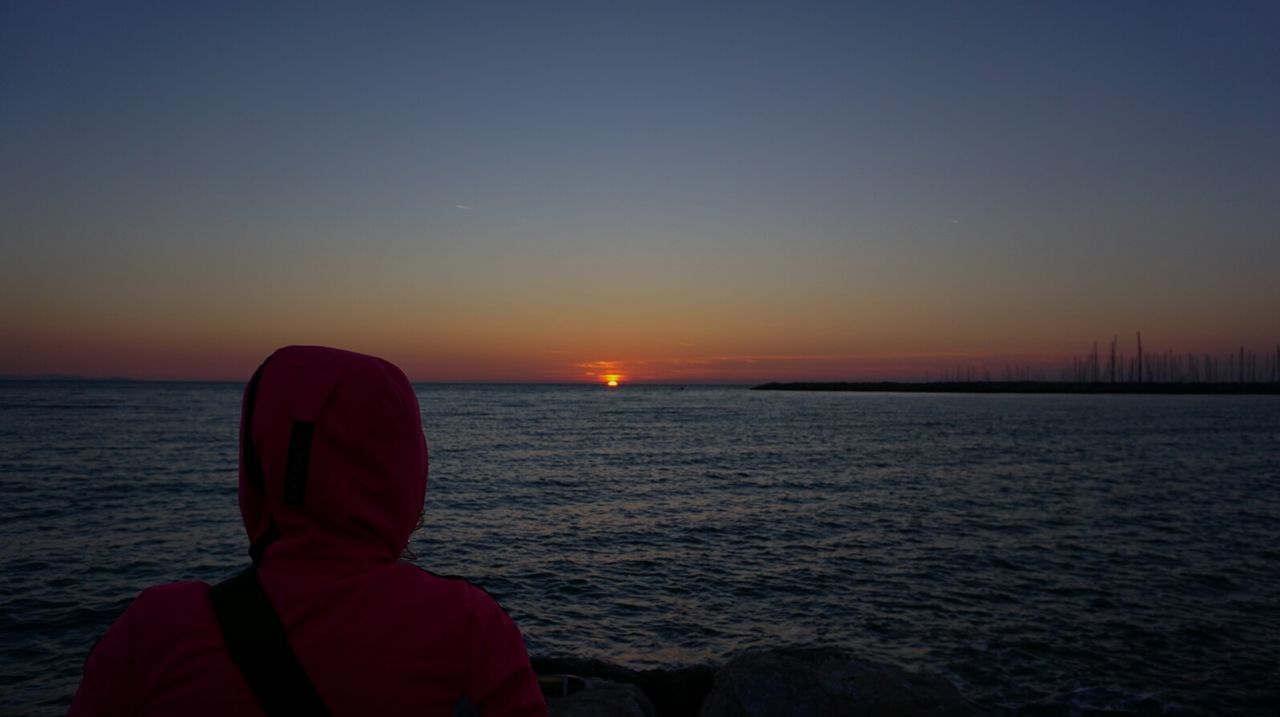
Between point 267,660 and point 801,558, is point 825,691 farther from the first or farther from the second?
point 801,558

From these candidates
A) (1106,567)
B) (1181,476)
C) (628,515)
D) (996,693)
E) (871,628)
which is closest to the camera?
(996,693)

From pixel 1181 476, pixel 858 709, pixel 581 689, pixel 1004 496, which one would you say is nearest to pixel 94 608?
pixel 581 689

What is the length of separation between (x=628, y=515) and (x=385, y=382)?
22.9 meters

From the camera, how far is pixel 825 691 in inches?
298

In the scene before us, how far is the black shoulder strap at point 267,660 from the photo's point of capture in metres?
1.83

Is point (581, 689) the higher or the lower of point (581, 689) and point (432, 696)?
the lower

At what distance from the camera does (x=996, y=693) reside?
10891 mm

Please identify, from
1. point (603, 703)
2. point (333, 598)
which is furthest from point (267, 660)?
point (603, 703)

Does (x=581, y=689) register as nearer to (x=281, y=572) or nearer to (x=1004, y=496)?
(x=281, y=572)

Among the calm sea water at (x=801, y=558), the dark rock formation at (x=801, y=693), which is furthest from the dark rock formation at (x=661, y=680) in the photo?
the calm sea water at (x=801, y=558)

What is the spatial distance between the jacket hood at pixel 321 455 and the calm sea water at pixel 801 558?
10715mm

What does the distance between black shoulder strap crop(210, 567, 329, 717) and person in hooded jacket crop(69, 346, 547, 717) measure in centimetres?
2

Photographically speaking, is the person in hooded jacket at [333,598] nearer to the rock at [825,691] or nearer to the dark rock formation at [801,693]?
the dark rock formation at [801,693]

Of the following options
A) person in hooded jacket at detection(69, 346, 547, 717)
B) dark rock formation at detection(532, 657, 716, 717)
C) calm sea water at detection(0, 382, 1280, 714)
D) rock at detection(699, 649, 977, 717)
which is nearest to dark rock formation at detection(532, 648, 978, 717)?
rock at detection(699, 649, 977, 717)
